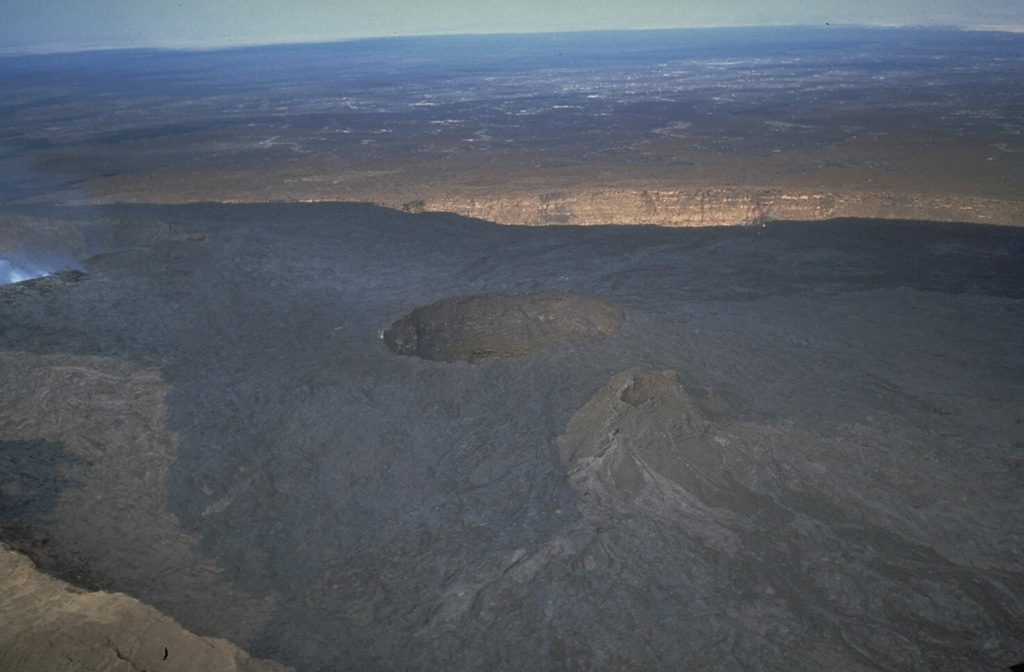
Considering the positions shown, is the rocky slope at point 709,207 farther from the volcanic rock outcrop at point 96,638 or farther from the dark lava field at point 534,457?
the volcanic rock outcrop at point 96,638

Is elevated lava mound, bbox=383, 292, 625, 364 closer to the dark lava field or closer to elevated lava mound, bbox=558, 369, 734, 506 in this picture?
the dark lava field

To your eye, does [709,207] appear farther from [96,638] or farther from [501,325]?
[96,638]

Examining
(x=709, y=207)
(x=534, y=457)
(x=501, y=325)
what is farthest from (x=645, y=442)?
(x=709, y=207)

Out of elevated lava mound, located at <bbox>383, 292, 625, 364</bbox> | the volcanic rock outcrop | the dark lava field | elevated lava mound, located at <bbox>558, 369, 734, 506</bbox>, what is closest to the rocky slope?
the dark lava field

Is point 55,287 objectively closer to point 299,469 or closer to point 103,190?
point 299,469

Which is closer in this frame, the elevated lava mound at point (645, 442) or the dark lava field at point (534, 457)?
the dark lava field at point (534, 457)


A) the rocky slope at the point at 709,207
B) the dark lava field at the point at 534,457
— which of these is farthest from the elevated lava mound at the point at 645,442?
the rocky slope at the point at 709,207

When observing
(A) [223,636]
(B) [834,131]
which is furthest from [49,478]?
(B) [834,131]
